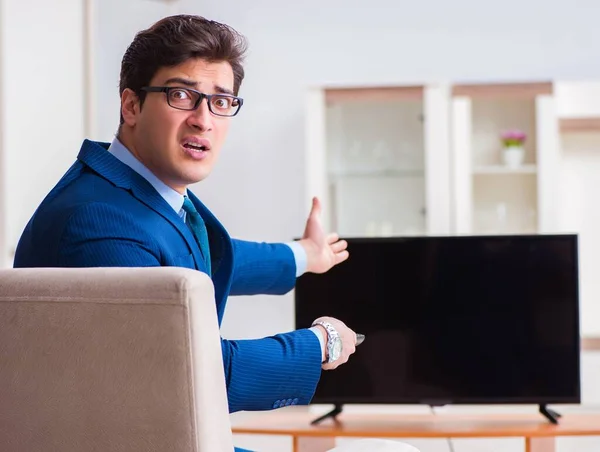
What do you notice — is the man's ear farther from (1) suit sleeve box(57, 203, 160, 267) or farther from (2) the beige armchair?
(2) the beige armchair

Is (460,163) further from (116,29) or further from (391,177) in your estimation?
(116,29)

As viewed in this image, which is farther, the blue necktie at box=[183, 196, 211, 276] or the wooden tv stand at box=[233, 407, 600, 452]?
the wooden tv stand at box=[233, 407, 600, 452]

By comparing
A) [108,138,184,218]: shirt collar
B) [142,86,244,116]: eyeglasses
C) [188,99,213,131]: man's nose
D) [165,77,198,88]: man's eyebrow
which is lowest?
[108,138,184,218]: shirt collar

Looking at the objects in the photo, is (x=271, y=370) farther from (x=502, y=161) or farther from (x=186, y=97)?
(x=502, y=161)

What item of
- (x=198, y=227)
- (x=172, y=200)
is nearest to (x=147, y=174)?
(x=172, y=200)

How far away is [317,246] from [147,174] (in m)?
0.72

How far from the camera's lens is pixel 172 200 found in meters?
1.86

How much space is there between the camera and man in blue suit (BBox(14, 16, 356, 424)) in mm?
1510

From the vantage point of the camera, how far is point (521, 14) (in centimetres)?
581

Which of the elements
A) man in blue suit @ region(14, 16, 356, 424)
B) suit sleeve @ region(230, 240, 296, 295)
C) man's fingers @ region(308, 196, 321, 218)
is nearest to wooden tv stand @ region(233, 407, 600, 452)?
suit sleeve @ region(230, 240, 296, 295)

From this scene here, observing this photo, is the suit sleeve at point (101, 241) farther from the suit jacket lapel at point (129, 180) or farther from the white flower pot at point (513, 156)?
the white flower pot at point (513, 156)

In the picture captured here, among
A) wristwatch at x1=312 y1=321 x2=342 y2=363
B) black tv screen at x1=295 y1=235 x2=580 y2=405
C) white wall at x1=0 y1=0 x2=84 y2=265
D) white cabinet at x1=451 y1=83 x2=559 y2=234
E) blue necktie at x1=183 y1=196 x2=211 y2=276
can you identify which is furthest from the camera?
white cabinet at x1=451 y1=83 x2=559 y2=234

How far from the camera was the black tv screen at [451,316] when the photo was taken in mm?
2834

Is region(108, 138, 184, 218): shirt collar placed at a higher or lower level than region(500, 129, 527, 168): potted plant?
lower
